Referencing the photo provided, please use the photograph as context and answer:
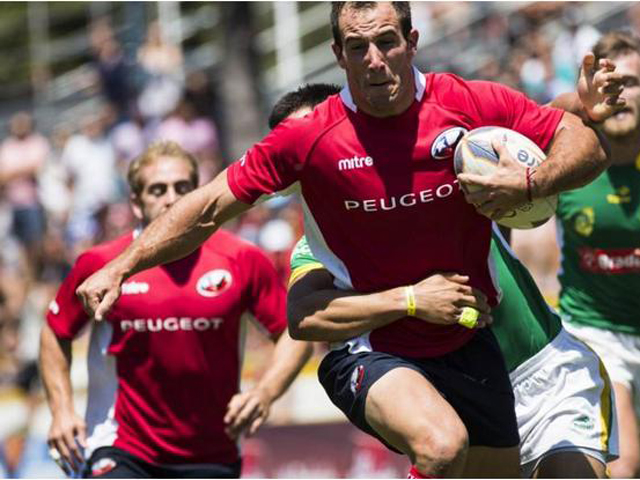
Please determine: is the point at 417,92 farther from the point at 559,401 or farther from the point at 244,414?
the point at 244,414

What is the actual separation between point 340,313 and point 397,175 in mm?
635

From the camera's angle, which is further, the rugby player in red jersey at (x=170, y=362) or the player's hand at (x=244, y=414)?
the rugby player in red jersey at (x=170, y=362)

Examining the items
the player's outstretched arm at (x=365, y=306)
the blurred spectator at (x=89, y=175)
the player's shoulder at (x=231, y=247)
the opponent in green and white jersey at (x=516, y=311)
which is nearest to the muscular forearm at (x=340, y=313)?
the player's outstretched arm at (x=365, y=306)

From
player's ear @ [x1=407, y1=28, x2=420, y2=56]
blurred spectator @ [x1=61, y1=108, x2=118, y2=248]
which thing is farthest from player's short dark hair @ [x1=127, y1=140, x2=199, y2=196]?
blurred spectator @ [x1=61, y1=108, x2=118, y2=248]

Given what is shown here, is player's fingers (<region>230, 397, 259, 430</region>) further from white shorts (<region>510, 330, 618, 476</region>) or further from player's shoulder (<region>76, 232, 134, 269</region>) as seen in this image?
white shorts (<region>510, 330, 618, 476</region>)

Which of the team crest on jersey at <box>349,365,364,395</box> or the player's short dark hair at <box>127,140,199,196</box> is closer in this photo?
the team crest on jersey at <box>349,365,364,395</box>

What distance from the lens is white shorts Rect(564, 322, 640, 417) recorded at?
763 centimetres

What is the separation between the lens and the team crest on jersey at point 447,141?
5.64 meters

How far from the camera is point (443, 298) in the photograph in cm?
562

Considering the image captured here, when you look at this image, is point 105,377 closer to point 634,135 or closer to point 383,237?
point 383,237

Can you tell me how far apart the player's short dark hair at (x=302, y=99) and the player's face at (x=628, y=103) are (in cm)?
155

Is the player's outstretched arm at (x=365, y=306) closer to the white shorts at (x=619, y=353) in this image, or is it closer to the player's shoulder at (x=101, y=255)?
the player's shoulder at (x=101, y=255)

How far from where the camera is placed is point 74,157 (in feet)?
57.4

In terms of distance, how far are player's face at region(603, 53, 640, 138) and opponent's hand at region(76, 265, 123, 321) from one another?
295 cm
